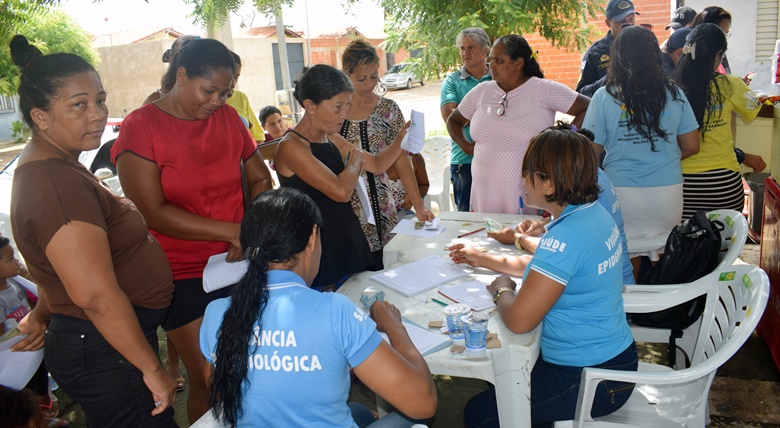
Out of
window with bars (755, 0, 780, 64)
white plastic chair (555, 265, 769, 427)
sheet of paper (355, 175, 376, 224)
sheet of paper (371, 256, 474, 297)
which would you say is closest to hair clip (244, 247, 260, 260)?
sheet of paper (371, 256, 474, 297)

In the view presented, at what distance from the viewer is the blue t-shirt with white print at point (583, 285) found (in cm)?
187

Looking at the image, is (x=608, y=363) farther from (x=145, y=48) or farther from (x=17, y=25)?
(x=145, y=48)

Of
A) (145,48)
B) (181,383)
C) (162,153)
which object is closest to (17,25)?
(162,153)

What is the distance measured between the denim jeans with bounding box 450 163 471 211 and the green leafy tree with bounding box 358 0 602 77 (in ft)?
6.44

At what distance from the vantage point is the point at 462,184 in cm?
467

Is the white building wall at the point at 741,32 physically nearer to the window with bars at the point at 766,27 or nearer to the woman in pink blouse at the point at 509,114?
the window with bars at the point at 766,27

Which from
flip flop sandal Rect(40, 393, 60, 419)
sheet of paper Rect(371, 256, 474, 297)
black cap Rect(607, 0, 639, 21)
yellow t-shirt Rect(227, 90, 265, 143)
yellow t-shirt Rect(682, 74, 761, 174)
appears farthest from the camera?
yellow t-shirt Rect(227, 90, 265, 143)

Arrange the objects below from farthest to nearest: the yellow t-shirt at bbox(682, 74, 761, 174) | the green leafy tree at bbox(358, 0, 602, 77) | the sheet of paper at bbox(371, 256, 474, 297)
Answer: the green leafy tree at bbox(358, 0, 602, 77) → the yellow t-shirt at bbox(682, 74, 761, 174) → the sheet of paper at bbox(371, 256, 474, 297)

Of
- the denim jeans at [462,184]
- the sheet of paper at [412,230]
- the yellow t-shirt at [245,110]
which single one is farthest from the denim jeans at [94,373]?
A: the yellow t-shirt at [245,110]

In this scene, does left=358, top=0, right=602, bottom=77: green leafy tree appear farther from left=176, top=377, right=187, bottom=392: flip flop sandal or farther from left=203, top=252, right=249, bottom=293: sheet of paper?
left=203, top=252, right=249, bottom=293: sheet of paper

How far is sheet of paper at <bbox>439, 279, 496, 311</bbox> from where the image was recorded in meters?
2.22

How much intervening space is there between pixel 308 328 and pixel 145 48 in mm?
22138

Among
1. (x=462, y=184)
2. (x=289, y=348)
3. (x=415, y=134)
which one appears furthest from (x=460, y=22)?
(x=289, y=348)

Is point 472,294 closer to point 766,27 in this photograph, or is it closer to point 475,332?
point 475,332
